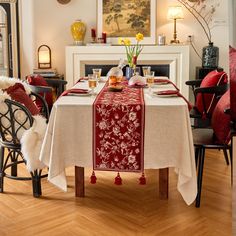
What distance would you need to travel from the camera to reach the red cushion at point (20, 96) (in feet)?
10.6

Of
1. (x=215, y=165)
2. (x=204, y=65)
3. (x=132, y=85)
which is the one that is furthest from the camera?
(x=204, y=65)

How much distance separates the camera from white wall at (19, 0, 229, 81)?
557 cm

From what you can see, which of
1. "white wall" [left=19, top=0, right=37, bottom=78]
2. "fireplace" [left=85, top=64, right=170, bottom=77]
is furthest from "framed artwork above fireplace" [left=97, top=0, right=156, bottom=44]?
"white wall" [left=19, top=0, right=37, bottom=78]

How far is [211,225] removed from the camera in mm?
2592

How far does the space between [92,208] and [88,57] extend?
3.06 metres

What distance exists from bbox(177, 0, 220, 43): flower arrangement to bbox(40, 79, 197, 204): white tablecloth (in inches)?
120

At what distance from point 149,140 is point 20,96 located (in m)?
1.22

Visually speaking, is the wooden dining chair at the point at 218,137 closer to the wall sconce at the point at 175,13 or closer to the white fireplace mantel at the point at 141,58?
the white fireplace mantel at the point at 141,58

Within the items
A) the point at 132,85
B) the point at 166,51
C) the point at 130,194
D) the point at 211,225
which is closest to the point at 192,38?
the point at 166,51

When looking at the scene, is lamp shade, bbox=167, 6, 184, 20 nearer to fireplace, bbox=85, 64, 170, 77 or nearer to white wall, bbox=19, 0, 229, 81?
white wall, bbox=19, 0, 229, 81

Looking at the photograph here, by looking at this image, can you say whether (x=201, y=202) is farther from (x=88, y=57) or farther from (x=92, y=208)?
(x=88, y=57)

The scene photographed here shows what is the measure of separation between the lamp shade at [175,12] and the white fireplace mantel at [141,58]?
39cm

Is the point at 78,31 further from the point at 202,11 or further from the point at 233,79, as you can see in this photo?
the point at 233,79

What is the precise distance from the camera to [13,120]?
118 inches
